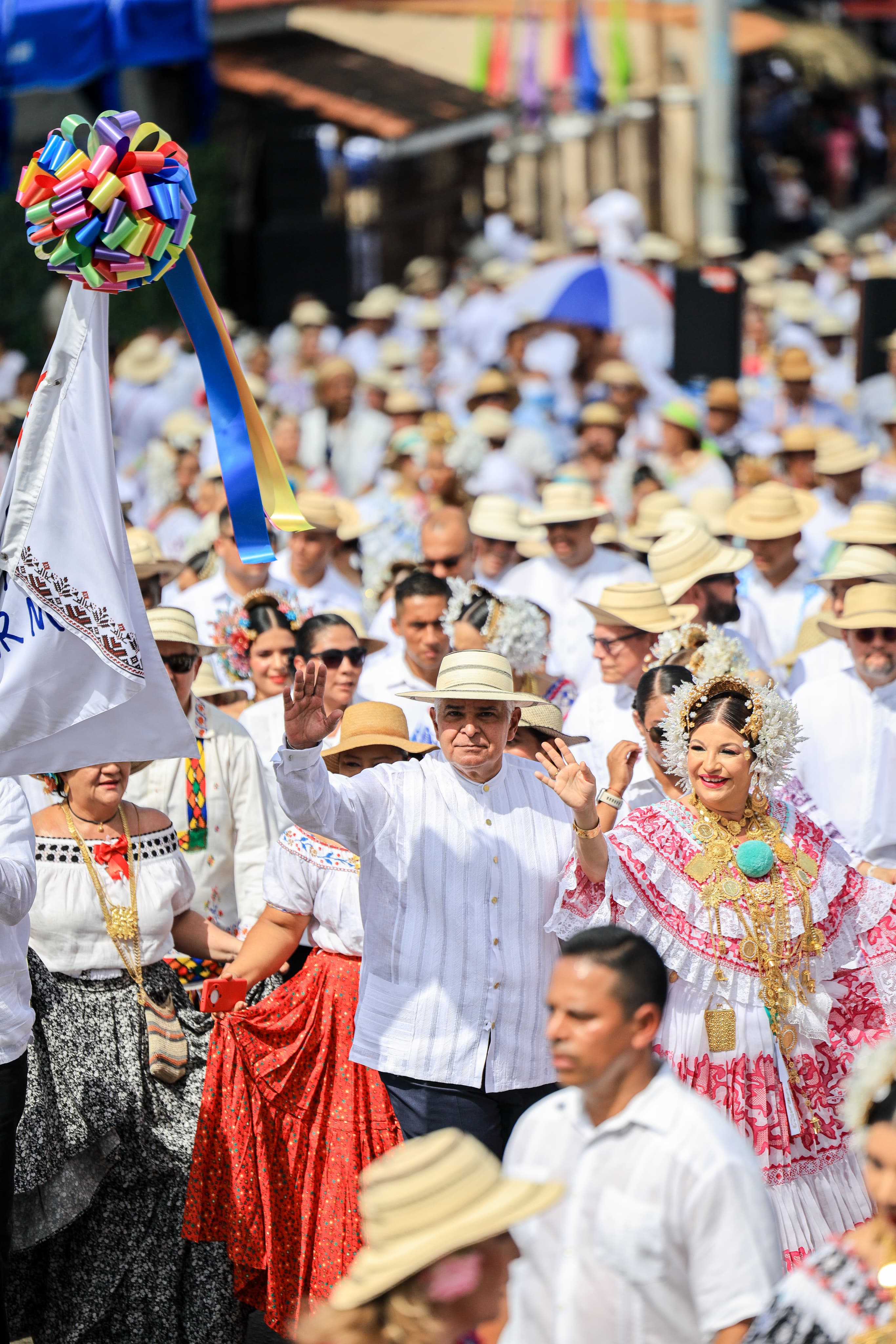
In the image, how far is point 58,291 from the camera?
1931cm

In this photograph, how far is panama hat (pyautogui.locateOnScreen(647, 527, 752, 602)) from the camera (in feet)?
26.1

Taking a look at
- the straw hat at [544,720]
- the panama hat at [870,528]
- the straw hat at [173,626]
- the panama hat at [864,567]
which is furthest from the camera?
the panama hat at [870,528]

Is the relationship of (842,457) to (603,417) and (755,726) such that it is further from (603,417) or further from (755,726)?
(755,726)

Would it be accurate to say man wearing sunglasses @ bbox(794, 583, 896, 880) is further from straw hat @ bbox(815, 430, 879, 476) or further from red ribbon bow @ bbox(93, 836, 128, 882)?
straw hat @ bbox(815, 430, 879, 476)

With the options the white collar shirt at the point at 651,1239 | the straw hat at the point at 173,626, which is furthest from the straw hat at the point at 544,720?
the white collar shirt at the point at 651,1239

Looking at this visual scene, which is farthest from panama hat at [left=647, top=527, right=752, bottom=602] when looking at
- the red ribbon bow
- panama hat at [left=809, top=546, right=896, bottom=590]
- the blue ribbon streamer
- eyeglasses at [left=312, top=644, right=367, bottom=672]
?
the red ribbon bow

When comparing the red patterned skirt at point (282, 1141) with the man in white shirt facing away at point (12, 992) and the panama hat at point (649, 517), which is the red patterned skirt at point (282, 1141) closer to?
the man in white shirt facing away at point (12, 992)

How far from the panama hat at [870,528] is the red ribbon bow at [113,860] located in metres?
4.33

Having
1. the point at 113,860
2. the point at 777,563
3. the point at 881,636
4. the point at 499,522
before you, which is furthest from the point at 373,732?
the point at 499,522

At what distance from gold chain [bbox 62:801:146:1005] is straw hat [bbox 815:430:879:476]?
6989mm

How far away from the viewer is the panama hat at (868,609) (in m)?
7.20

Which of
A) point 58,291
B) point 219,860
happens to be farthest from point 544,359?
point 219,860

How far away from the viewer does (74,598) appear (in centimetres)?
509

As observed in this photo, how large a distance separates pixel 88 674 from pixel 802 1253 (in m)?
2.47
